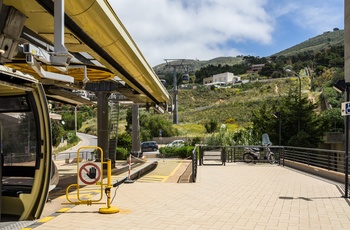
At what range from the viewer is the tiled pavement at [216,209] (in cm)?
675

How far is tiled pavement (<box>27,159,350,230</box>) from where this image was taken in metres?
6.75

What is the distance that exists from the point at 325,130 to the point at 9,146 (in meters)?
24.7

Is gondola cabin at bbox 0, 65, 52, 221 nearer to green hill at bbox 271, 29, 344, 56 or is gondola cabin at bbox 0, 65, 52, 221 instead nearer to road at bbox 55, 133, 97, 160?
road at bbox 55, 133, 97, 160

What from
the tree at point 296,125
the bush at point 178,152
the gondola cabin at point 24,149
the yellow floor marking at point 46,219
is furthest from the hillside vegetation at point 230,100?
the gondola cabin at point 24,149

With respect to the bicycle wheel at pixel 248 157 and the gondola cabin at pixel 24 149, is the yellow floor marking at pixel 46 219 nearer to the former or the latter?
the gondola cabin at pixel 24 149

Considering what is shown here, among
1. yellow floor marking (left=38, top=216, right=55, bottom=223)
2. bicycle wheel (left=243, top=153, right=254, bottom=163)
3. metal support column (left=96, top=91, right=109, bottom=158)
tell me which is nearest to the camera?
yellow floor marking (left=38, top=216, right=55, bottom=223)

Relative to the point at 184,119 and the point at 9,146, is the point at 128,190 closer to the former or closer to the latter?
the point at 9,146

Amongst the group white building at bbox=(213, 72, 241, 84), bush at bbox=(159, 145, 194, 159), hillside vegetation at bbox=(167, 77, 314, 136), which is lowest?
bush at bbox=(159, 145, 194, 159)

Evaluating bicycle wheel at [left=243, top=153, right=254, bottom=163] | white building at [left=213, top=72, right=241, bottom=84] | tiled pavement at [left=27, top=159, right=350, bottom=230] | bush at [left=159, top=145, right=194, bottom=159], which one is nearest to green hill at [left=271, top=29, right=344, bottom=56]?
white building at [left=213, top=72, right=241, bottom=84]

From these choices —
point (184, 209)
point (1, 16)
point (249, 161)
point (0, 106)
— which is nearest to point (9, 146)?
point (0, 106)

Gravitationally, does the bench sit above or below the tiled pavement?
above

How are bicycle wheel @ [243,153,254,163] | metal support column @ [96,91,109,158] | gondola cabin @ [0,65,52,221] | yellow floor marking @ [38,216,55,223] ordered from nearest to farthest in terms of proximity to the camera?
1. gondola cabin @ [0,65,52,221]
2. yellow floor marking @ [38,216,55,223]
3. metal support column @ [96,91,109,158]
4. bicycle wheel @ [243,153,254,163]

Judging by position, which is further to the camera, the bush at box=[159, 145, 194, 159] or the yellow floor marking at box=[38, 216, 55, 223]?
the bush at box=[159, 145, 194, 159]

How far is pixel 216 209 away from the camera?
8.06 metres
